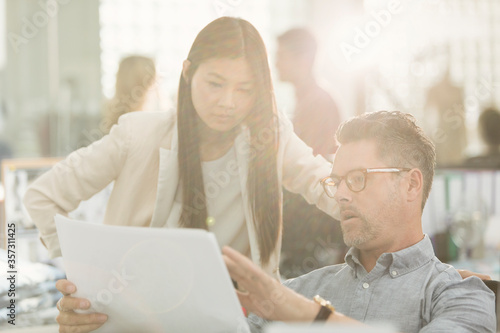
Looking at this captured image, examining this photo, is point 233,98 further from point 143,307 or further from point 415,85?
point 415,85

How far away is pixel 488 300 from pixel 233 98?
0.72 metres

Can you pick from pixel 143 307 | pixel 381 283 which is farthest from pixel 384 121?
pixel 143 307

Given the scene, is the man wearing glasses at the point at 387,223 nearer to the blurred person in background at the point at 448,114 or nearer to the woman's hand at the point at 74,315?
the woman's hand at the point at 74,315

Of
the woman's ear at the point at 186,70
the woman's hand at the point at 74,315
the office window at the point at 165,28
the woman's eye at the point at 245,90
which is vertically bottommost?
the woman's hand at the point at 74,315

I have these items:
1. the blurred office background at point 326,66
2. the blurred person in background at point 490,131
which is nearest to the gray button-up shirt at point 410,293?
the blurred office background at point 326,66

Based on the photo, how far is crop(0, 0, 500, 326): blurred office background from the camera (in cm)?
194

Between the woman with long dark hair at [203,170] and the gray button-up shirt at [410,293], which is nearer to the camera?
the gray button-up shirt at [410,293]

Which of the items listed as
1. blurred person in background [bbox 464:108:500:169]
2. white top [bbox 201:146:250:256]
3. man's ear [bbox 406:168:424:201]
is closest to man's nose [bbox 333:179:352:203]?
man's ear [bbox 406:168:424:201]

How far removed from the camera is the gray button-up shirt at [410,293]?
1.02 metres

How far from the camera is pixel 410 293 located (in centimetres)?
116

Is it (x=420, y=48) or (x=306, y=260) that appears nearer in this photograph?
(x=306, y=260)

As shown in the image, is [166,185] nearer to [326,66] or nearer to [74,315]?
[74,315]

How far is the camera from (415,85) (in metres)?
4.07

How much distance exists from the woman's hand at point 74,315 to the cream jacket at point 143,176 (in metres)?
0.40
